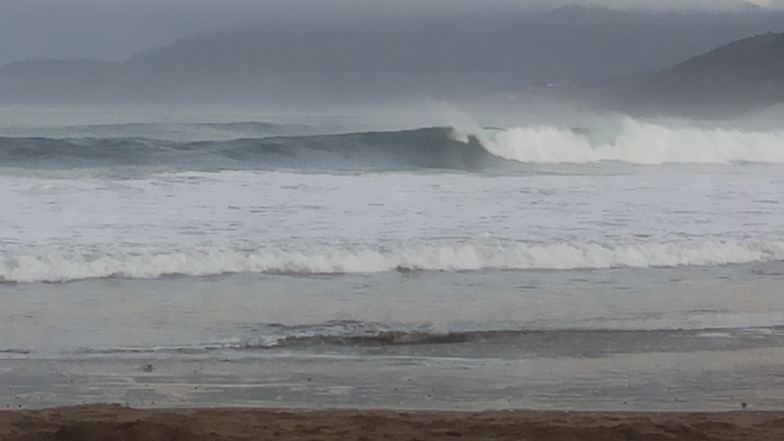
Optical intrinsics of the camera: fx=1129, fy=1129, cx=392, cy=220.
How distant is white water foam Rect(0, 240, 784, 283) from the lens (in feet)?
31.2

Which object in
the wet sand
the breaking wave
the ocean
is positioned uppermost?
the breaking wave

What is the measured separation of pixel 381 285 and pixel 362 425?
4319mm

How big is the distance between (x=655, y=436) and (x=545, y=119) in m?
28.6

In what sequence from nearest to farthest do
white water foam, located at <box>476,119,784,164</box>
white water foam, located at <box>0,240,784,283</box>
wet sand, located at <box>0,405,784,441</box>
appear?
1. wet sand, located at <box>0,405,784,441</box>
2. white water foam, located at <box>0,240,784,283</box>
3. white water foam, located at <box>476,119,784,164</box>

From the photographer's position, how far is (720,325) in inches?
303

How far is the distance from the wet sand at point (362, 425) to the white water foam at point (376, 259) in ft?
14.6

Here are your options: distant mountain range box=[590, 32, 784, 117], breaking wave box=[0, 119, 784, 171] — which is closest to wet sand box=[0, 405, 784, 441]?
breaking wave box=[0, 119, 784, 171]

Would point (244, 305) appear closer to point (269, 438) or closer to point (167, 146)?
point (269, 438)

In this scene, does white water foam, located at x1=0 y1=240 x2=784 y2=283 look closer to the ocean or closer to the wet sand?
the ocean

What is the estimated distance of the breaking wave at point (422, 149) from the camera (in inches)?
756

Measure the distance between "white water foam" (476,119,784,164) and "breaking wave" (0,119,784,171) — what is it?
0.02 meters

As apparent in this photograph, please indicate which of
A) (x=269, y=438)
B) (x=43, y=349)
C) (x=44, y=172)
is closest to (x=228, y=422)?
(x=269, y=438)

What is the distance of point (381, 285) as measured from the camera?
915 centimetres

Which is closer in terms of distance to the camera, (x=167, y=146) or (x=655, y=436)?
(x=655, y=436)
